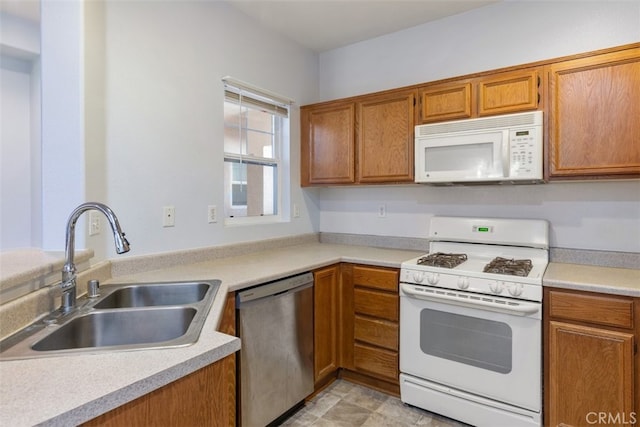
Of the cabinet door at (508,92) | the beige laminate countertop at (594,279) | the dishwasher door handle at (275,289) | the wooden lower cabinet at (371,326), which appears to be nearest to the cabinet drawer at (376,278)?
the wooden lower cabinet at (371,326)

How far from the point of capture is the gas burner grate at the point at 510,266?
1.90 meters

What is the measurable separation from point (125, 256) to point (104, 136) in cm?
63

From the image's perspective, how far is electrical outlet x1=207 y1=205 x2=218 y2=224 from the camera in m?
2.31

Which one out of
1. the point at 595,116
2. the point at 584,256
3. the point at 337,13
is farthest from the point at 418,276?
the point at 337,13

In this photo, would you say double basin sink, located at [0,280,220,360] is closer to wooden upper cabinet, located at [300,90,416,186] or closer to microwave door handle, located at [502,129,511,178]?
wooden upper cabinet, located at [300,90,416,186]

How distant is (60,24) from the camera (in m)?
1.60

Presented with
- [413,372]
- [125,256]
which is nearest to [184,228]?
[125,256]

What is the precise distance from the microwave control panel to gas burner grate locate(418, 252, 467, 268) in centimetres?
61

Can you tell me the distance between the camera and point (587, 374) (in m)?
1.68

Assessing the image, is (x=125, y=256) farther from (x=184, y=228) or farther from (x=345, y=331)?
(x=345, y=331)

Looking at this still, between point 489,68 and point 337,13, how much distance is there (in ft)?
3.84

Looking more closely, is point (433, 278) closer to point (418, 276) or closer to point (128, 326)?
point (418, 276)

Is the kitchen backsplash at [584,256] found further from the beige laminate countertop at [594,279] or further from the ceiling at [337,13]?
the ceiling at [337,13]

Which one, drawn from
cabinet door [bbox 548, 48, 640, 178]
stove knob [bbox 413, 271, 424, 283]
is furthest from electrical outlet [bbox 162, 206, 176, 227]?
cabinet door [bbox 548, 48, 640, 178]
